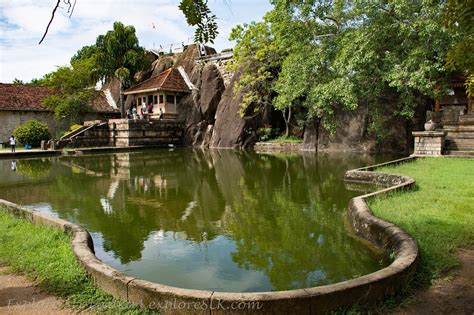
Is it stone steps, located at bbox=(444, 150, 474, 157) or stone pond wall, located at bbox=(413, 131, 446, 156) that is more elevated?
stone pond wall, located at bbox=(413, 131, 446, 156)

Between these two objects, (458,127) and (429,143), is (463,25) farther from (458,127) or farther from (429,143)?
(458,127)

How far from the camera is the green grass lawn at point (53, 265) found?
3756 mm

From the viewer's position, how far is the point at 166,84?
32500mm

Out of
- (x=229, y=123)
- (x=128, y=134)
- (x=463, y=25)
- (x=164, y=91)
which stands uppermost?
(x=164, y=91)

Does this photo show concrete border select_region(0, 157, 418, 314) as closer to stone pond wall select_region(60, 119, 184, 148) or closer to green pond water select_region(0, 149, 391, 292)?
green pond water select_region(0, 149, 391, 292)

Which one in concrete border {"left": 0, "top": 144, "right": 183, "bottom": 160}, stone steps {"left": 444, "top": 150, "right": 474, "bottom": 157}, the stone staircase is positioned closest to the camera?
stone steps {"left": 444, "top": 150, "right": 474, "bottom": 157}

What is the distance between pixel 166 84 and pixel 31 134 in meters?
10.7

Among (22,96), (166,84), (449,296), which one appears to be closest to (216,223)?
(449,296)

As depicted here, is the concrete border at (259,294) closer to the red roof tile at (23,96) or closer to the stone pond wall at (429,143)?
the stone pond wall at (429,143)

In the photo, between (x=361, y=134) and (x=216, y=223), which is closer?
(x=216, y=223)

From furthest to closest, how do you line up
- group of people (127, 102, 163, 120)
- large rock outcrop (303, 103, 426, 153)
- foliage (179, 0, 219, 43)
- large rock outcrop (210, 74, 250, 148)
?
group of people (127, 102, 163, 120) < large rock outcrop (210, 74, 250, 148) < large rock outcrop (303, 103, 426, 153) < foliage (179, 0, 219, 43)

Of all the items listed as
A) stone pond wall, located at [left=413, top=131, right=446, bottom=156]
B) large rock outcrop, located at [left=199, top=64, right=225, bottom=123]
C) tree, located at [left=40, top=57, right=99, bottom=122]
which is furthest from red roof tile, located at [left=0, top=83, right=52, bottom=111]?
stone pond wall, located at [left=413, top=131, right=446, bottom=156]

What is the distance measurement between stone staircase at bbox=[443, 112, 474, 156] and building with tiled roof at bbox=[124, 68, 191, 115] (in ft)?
69.4

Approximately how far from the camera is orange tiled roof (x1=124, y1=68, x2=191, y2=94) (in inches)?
1275
